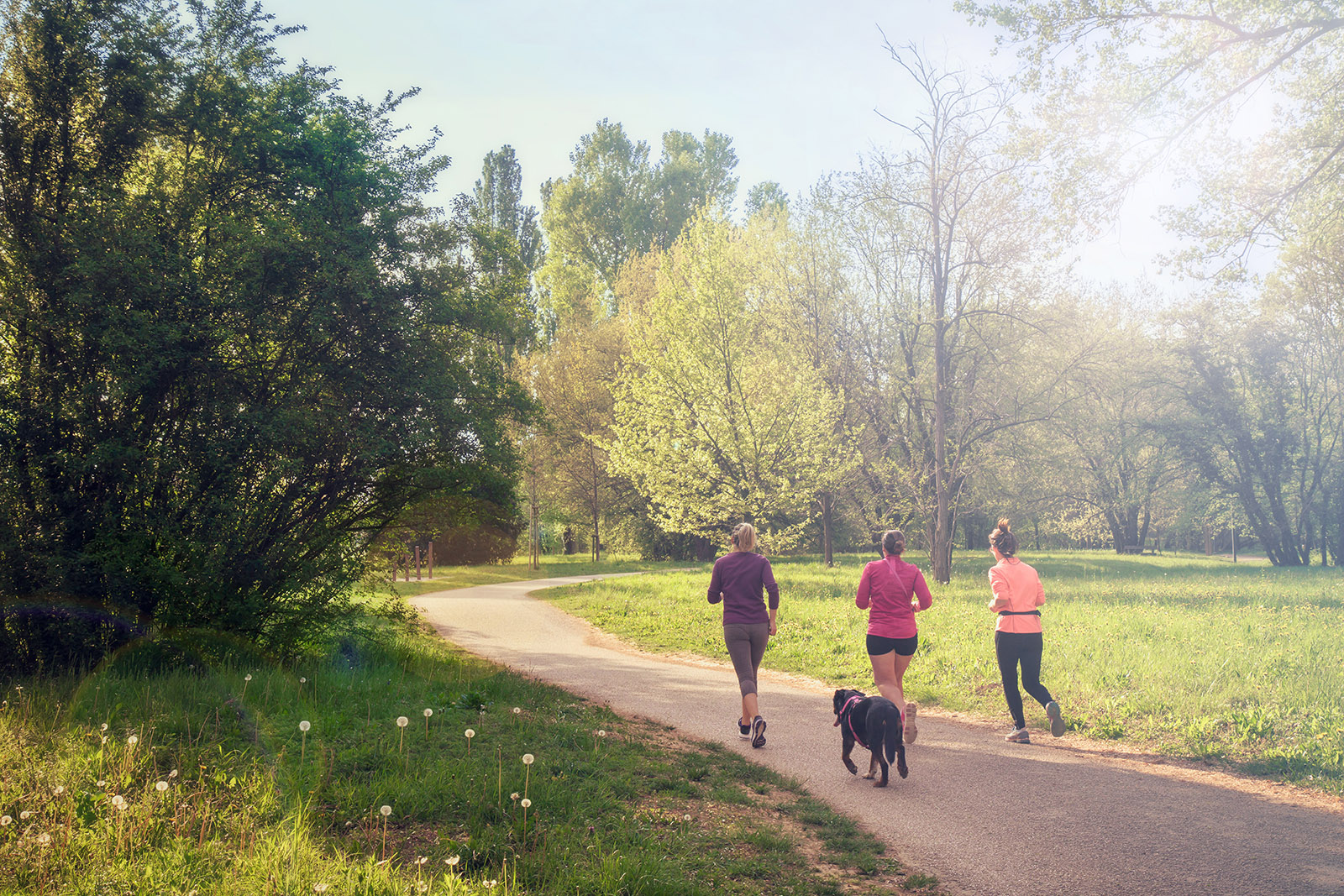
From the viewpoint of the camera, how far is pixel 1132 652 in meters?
10.3

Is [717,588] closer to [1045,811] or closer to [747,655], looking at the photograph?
[747,655]

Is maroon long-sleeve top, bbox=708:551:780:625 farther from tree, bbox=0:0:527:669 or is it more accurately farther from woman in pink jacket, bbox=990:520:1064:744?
tree, bbox=0:0:527:669

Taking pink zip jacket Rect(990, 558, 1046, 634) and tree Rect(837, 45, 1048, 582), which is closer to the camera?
pink zip jacket Rect(990, 558, 1046, 634)

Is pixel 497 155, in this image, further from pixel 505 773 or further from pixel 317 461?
pixel 505 773

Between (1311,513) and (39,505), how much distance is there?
1718 inches

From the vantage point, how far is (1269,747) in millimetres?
6816

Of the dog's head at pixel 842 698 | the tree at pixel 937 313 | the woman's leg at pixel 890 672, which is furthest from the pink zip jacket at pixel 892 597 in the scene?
the tree at pixel 937 313

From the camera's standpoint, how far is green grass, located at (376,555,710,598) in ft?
87.4

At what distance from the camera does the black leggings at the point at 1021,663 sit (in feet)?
24.1

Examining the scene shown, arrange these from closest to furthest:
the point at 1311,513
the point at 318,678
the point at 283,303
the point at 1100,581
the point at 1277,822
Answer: the point at 1277,822, the point at 318,678, the point at 283,303, the point at 1100,581, the point at 1311,513

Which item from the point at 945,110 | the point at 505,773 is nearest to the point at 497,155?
the point at 945,110

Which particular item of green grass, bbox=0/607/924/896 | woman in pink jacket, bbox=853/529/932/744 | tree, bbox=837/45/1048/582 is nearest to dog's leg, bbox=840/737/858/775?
green grass, bbox=0/607/924/896

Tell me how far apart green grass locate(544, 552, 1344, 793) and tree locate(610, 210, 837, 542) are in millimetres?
3858

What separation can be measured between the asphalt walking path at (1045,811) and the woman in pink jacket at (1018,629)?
287mm
